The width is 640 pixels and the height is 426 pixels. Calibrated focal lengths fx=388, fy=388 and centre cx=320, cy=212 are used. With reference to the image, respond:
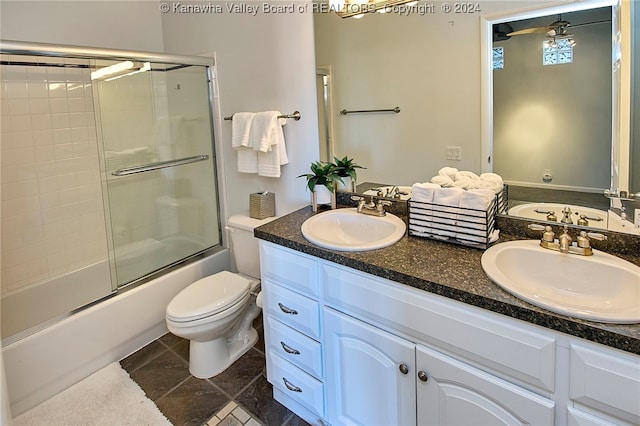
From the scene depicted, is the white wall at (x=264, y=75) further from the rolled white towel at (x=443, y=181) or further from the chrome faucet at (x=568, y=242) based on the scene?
the chrome faucet at (x=568, y=242)

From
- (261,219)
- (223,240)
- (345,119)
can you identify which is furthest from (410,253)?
(223,240)

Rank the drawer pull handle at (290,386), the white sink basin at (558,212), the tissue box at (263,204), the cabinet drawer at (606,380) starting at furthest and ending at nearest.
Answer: the tissue box at (263,204) < the drawer pull handle at (290,386) < the white sink basin at (558,212) < the cabinet drawer at (606,380)

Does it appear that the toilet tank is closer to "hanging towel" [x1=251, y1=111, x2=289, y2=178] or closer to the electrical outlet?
"hanging towel" [x1=251, y1=111, x2=289, y2=178]

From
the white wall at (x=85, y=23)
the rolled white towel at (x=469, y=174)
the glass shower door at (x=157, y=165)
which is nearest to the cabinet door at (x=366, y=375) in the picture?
the rolled white towel at (x=469, y=174)

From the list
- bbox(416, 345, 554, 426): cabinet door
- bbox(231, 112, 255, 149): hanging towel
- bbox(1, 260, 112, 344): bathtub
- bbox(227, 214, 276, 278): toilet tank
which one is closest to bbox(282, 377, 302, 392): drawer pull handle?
bbox(416, 345, 554, 426): cabinet door

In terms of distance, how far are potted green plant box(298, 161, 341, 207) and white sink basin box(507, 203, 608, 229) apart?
800 mm

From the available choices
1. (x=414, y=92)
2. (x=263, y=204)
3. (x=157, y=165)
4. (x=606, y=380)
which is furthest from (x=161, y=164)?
(x=606, y=380)

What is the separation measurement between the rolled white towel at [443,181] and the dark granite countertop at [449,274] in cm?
28

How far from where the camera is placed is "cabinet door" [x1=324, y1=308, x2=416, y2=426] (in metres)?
1.28

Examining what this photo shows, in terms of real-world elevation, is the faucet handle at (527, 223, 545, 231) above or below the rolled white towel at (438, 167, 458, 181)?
below

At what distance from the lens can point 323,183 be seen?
190cm

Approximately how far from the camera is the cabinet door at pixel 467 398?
1023 mm

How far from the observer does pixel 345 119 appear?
1.93m

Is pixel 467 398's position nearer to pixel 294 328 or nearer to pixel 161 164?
pixel 294 328
